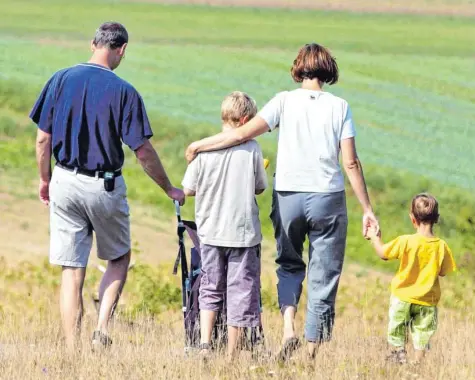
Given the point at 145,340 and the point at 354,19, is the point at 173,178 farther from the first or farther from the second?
the point at 354,19

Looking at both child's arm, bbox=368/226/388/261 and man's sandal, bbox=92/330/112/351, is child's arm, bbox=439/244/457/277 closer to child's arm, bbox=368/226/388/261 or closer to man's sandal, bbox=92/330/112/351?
child's arm, bbox=368/226/388/261

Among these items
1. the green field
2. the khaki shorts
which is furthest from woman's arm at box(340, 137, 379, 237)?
the green field

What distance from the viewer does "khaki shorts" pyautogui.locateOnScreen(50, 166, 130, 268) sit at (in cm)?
661

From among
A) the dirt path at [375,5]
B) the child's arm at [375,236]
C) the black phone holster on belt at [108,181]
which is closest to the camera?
the child's arm at [375,236]

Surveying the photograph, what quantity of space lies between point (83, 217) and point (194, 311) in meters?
0.79

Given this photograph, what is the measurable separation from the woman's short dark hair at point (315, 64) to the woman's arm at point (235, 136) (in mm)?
354

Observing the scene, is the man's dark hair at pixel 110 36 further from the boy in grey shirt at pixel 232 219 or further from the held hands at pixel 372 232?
the held hands at pixel 372 232

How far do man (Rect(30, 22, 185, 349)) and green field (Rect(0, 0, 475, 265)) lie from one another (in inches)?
323

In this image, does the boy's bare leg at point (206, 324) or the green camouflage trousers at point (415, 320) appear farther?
the green camouflage trousers at point (415, 320)

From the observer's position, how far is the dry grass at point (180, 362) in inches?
243

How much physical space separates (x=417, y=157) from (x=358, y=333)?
12.5m

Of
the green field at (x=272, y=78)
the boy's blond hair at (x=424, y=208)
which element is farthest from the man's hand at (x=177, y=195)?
the green field at (x=272, y=78)

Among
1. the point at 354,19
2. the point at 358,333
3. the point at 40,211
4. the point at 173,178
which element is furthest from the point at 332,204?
the point at 354,19

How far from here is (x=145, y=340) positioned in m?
7.21
